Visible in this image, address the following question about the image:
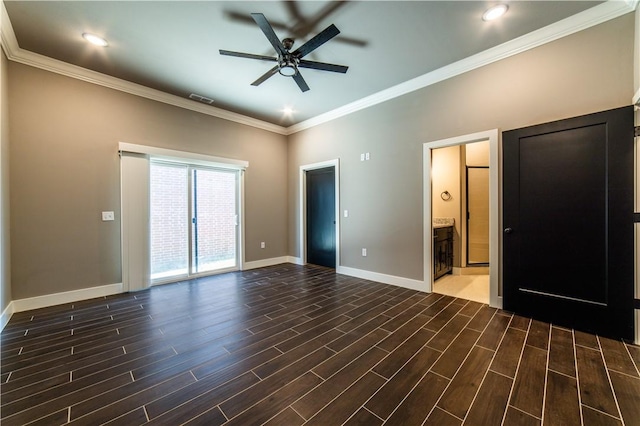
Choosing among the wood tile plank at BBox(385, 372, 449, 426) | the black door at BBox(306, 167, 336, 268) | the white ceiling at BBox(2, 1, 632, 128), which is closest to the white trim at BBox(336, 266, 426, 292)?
the black door at BBox(306, 167, 336, 268)

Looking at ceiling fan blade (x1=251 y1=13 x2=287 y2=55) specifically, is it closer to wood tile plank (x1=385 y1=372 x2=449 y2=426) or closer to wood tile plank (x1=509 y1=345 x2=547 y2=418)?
wood tile plank (x1=385 y1=372 x2=449 y2=426)

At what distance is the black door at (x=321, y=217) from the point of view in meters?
5.04

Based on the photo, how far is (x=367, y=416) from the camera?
141cm

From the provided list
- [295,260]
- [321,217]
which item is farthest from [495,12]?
[295,260]

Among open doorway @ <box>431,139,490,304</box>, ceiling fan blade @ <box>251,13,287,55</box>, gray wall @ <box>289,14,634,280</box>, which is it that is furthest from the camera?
open doorway @ <box>431,139,490,304</box>

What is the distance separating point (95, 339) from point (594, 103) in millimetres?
5275

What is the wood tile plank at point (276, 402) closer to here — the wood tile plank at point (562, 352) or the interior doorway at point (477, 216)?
the wood tile plank at point (562, 352)

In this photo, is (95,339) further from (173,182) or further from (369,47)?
(369,47)

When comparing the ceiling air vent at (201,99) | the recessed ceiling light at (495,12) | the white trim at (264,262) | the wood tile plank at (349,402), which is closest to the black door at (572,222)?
the recessed ceiling light at (495,12)

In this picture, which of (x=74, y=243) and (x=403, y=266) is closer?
(x=74, y=243)

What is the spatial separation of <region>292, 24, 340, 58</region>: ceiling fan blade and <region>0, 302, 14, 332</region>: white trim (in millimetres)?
4026

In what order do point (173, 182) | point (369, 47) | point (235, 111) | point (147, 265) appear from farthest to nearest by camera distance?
point (235, 111) → point (173, 182) → point (147, 265) → point (369, 47)

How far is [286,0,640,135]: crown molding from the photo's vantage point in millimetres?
2318

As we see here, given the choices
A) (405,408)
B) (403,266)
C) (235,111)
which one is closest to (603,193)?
(403,266)
